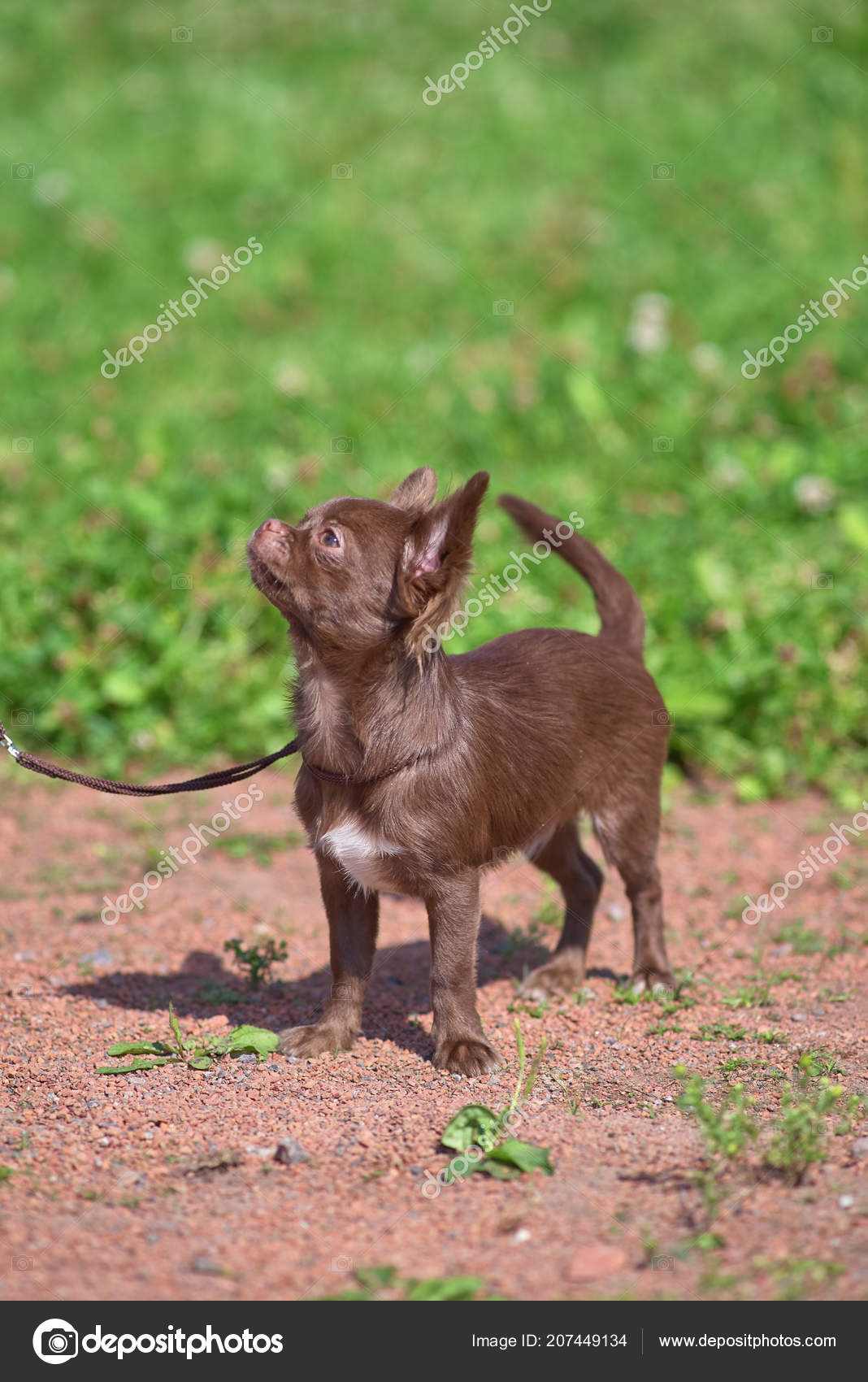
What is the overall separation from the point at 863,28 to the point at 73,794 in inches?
425

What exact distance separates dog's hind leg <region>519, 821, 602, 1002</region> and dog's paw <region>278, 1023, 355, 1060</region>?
2.86 feet

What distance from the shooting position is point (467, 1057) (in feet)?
13.4

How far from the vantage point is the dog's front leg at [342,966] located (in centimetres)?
429

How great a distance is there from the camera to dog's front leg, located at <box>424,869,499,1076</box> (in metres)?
4.09

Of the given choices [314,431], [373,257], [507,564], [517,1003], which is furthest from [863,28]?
[517,1003]

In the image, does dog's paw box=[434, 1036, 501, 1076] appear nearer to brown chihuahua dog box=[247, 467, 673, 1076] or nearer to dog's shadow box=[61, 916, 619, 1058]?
brown chihuahua dog box=[247, 467, 673, 1076]

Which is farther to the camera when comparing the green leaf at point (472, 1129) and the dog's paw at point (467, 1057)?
the dog's paw at point (467, 1057)

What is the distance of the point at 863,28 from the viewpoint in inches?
515

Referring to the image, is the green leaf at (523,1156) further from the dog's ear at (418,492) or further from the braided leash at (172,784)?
the dog's ear at (418,492)

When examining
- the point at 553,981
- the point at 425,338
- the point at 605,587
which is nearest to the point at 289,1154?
the point at 553,981

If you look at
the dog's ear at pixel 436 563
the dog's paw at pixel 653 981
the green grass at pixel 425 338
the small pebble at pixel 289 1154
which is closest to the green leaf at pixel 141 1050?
the small pebble at pixel 289 1154

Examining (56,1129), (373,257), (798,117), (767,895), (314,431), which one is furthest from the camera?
(798,117)

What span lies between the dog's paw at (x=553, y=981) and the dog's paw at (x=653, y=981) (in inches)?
8.1
